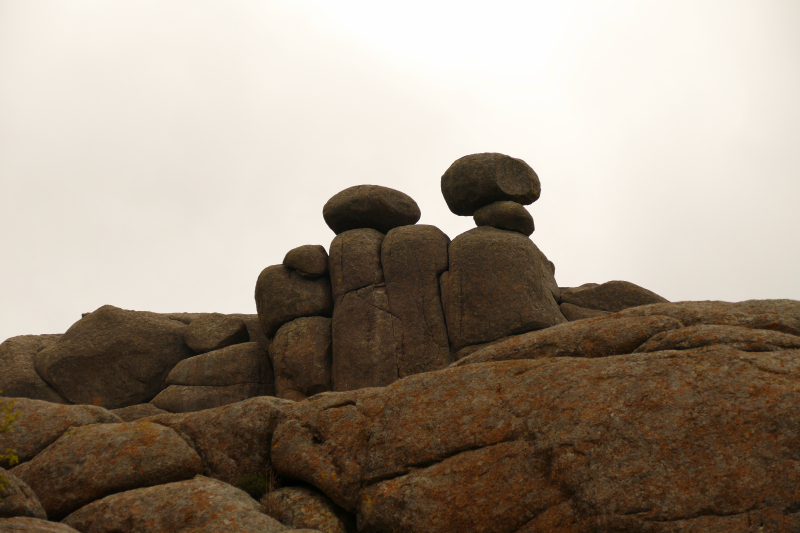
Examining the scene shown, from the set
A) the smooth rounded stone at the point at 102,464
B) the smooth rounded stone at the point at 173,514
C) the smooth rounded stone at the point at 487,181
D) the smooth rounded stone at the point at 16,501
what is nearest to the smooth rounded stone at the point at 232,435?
the smooth rounded stone at the point at 102,464

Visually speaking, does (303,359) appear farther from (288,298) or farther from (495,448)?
(495,448)

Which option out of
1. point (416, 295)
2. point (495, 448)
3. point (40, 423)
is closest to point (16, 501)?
point (40, 423)

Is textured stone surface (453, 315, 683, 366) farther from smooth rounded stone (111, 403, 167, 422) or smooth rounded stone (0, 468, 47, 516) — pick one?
smooth rounded stone (111, 403, 167, 422)

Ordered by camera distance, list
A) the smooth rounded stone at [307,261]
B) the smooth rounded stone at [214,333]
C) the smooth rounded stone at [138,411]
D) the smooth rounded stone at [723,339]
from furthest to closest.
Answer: the smooth rounded stone at [214,333] → the smooth rounded stone at [307,261] → the smooth rounded stone at [138,411] → the smooth rounded stone at [723,339]

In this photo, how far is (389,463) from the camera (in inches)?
445

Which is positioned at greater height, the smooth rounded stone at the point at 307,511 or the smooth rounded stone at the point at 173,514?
the smooth rounded stone at the point at 173,514

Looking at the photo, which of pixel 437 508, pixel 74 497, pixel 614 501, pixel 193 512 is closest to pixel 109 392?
pixel 74 497

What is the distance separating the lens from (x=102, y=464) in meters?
11.7

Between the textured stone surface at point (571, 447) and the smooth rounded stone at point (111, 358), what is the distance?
66.8 ft

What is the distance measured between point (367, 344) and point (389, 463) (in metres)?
15.3

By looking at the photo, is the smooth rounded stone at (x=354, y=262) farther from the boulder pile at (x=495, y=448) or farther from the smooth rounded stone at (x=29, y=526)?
the smooth rounded stone at (x=29, y=526)

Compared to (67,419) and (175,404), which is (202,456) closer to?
(67,419)

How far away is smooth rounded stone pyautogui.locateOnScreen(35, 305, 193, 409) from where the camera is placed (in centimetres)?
2903

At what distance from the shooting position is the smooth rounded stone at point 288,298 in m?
29.0
